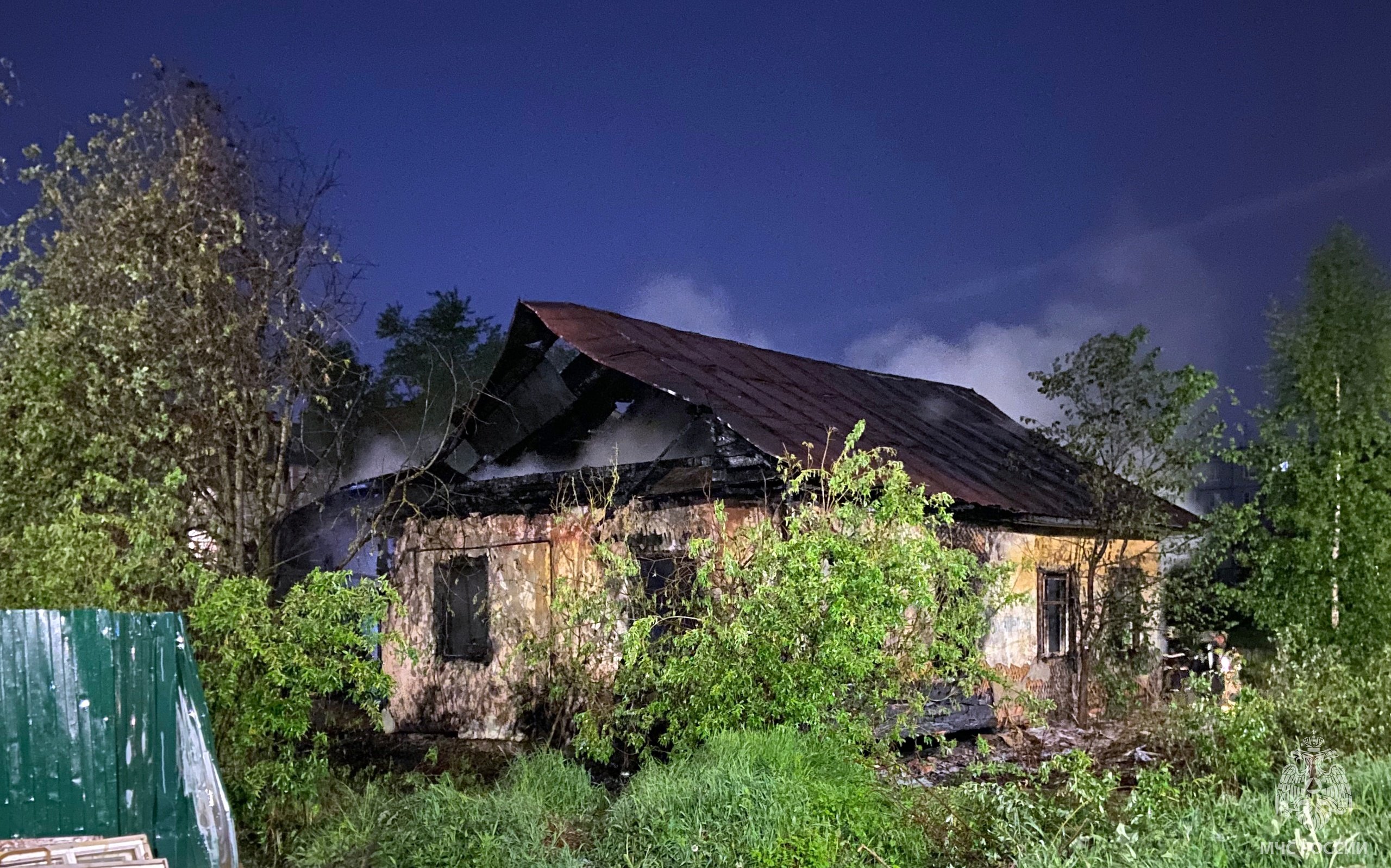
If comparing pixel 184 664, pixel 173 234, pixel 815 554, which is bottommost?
pixel 184 664

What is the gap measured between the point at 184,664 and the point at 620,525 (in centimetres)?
575

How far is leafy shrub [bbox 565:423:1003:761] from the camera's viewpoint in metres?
7.34

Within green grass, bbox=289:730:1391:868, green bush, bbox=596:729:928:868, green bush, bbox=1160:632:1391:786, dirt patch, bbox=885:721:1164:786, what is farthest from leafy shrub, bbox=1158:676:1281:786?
green bush, bbox=596:729:928:868

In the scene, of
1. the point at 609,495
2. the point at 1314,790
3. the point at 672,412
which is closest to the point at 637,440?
the point at 672,412

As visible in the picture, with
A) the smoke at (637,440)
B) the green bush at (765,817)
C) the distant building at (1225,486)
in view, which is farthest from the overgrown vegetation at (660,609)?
the distant building at (1225,486)

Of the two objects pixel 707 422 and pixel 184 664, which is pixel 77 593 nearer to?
pixel 184 664

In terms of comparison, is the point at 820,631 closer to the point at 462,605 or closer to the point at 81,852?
the point at 81,852

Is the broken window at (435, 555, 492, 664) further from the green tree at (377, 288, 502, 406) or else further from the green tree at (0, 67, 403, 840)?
the green tree at (377, 288, 502, 406)

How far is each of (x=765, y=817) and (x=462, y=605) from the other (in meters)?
7.55

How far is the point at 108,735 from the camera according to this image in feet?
18.4

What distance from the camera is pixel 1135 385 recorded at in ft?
43.2

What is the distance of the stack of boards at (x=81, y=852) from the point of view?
15.9ft

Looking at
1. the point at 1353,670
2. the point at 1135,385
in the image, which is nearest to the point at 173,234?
the point at 1135,385

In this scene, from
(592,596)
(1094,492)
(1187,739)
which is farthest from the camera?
(1094,492)
